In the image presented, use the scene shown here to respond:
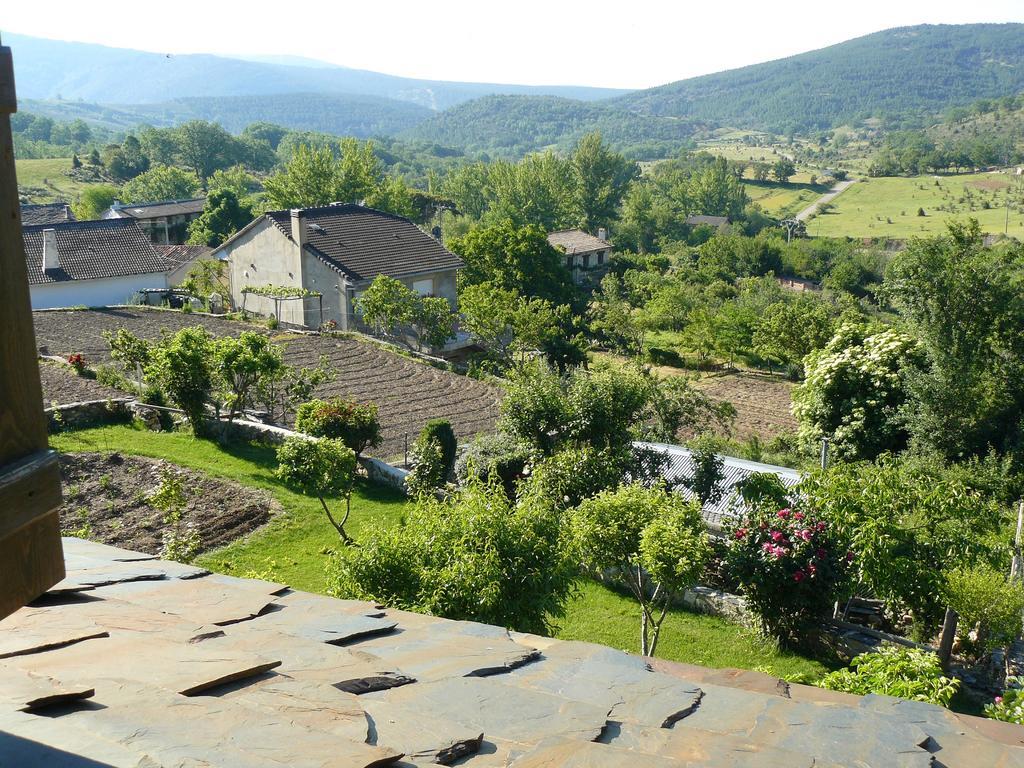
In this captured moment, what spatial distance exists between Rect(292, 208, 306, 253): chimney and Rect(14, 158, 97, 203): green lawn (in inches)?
2820

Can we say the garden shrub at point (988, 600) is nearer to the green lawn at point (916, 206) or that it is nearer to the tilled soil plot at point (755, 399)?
the tilled soil plot at point (755, 399)

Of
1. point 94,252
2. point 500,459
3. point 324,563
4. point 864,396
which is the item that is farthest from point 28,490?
point 94,252

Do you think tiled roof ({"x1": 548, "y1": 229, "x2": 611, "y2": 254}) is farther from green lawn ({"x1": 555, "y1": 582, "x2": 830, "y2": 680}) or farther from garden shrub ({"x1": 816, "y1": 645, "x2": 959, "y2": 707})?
garden shrub ({"x1": 816, "y1": 645, "x2": 959, "y2": 707})

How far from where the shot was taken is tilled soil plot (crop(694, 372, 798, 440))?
34594 millimetres

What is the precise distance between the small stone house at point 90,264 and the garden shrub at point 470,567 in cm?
3461

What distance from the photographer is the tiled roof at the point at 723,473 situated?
1848cm

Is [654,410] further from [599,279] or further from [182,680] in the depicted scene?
[599,279]

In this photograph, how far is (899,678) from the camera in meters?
8.87

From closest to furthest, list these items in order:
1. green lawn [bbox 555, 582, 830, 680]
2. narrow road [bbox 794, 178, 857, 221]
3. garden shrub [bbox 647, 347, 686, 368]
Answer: green lawn [bbox 555, 582, 830, 680]
garden shrub [bbox 647, 347, 686, 368]
narrow road [bbox 794, 178, 857, 221]

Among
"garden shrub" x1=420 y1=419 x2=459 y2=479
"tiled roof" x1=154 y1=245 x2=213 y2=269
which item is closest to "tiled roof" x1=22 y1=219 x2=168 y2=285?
"tiled roof" x1=154 y1=245 x2=213 y2=269

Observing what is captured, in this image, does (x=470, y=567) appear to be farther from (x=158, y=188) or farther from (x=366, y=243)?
(x=158, y=188)

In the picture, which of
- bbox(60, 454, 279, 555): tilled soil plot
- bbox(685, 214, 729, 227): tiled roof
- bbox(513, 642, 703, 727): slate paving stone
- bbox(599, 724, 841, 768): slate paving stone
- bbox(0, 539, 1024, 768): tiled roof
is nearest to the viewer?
bbox(0, 539, 1024, 768): tiled roof

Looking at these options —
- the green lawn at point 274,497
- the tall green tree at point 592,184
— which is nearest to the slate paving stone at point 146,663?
the green lawn at point 274,497

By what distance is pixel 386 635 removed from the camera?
4785 mm
